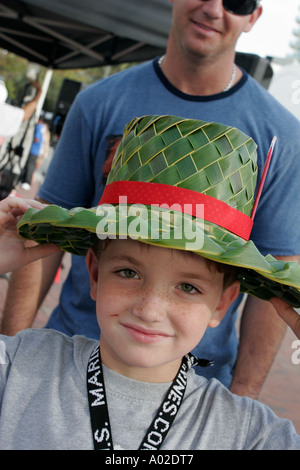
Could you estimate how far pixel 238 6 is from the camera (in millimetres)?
1967

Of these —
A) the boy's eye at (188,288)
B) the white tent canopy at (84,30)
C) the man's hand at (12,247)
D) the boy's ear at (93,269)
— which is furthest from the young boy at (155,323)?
the white tent canopy at (84,30)

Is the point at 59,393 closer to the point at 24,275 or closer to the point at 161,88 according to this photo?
the point at 24,275

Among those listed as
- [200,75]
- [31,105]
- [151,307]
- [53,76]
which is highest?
[200,75]

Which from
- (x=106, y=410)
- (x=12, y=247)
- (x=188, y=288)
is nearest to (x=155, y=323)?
(x=188, y=288)

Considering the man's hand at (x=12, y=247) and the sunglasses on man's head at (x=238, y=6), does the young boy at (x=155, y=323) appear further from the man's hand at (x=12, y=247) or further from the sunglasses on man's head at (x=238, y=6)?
the sunglasses on man's head at (x=238, y=6)

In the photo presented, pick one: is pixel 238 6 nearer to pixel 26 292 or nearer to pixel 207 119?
pixel 207 119

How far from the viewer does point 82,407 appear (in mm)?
1502

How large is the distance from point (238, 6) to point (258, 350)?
1.34 metres

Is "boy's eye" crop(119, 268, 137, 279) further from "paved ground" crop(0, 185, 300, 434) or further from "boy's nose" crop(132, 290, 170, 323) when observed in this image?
"paved ground" crop(0, 185, 300, 434)

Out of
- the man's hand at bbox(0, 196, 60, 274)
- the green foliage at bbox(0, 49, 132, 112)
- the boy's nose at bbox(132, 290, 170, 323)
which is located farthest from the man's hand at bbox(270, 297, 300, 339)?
the green foliage at bbox(0, 49, 132, 112)

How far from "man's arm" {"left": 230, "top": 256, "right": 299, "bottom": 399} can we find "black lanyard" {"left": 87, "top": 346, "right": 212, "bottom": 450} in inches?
23.8

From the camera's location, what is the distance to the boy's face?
4.70 feet

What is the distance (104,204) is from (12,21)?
19.7 ft
